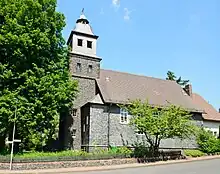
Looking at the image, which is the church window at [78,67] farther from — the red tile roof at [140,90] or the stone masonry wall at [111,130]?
the stone masonry wall at [111,130]

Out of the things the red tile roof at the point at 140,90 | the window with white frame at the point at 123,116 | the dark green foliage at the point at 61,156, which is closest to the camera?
the dark green foliage at the point at 61,156

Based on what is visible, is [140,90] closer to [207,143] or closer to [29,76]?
[207,143]

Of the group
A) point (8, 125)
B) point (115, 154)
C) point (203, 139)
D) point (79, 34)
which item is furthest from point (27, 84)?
point (203, 139)

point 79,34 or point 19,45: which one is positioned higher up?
point 79,34

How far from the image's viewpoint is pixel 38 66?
25.1 m

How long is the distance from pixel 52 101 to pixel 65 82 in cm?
317

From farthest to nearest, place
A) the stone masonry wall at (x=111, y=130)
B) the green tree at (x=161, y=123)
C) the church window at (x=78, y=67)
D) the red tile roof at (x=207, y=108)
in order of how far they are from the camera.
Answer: the red tile roof at (x=207, y=108) < the church window at (x=78, y=67) < the stone masonry wall at (x=111, y=130) < the green tree at (x=161, y=123)

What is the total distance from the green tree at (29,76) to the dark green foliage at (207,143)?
15728mm

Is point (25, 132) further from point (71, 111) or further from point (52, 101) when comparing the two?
point (71, 111)

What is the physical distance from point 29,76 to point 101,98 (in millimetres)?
8822

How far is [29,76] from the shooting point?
78.0ft

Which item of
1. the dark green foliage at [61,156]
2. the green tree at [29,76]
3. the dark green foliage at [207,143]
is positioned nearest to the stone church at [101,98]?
the dark green foliage at [207,143]

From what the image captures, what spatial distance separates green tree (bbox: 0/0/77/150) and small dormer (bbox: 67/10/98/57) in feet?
22.8

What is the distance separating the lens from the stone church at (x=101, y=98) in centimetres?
2903
